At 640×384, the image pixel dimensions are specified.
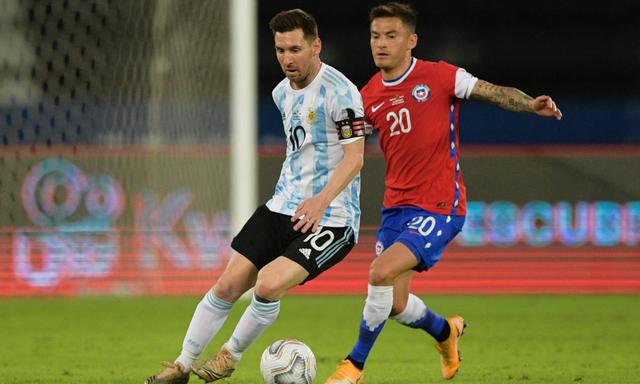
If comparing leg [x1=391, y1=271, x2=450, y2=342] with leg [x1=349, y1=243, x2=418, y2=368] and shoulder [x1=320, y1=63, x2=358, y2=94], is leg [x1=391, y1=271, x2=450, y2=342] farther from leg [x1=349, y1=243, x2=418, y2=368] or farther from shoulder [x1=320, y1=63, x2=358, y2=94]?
shoulder [x1=320, y1=63, x2=358, y2=94]

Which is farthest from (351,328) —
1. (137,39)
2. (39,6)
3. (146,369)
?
(39,6)

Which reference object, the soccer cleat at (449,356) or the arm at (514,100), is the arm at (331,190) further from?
the soccer cleat at (449,356)

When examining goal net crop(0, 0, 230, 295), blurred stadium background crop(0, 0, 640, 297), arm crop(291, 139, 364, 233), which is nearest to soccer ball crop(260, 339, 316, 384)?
arm crop(291, 139, 364, 233)

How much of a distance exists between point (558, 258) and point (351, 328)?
11.9 feet

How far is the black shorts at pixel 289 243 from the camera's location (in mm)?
5844

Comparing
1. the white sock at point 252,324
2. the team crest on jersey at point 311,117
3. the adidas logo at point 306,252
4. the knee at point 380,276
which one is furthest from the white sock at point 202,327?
the team crest on jersey at point 311,117

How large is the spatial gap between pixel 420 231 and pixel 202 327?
1311 millimetres

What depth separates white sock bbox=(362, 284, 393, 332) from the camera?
248 inches

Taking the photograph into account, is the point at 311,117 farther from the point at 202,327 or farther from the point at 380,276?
the point at 202,327

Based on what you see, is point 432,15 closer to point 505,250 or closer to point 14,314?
point 505,250

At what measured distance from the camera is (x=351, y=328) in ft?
31.6

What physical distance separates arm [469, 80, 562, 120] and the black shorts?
109 cm

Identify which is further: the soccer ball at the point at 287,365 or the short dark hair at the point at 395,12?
the short dark hair at the point at 395,12

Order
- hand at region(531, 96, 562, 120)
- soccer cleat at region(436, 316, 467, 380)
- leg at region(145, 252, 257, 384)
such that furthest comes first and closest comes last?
soccer cleat at region(436, 316, 467, 380) < hand at region(531, 96, 562, 120) < leg at region(145, 252, 257, 384)
